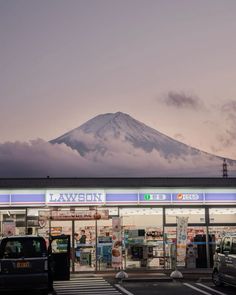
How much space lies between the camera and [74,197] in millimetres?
23672

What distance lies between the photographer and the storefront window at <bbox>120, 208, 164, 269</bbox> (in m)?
24.3

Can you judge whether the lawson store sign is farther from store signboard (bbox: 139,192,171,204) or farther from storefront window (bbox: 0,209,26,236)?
storefront window (bbox: 0,209,26,236)

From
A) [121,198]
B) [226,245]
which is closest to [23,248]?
[226,245]

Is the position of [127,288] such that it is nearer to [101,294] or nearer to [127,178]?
[101,294]

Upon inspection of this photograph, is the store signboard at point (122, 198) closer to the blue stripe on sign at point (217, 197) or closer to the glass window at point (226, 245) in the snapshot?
the blue stripe on sign at point (217, 197)

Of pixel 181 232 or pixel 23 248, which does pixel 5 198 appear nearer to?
pixel 181 232

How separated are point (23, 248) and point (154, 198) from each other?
1022 cm

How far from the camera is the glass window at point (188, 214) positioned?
24.5 metres

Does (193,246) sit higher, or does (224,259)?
(193,246)

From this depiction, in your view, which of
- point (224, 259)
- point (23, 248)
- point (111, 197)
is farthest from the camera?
point (111, 197)

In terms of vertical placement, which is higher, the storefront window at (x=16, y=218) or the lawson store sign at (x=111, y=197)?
the lawson store sign at (x=111, y=197)

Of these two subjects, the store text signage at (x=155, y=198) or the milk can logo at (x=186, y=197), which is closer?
the store text signage at (x=155, y=198)

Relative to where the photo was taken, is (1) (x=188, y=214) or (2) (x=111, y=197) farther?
(1) (x=188, y=214)

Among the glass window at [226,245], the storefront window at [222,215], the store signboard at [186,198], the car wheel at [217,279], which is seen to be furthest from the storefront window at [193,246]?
the glass window at [226,245]
